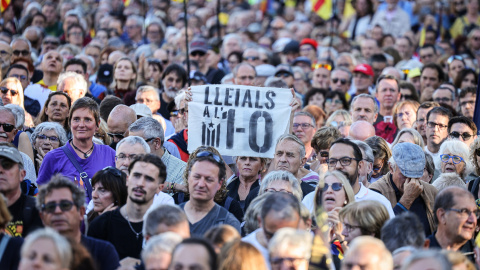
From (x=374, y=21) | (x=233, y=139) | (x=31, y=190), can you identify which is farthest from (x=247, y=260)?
(x=374, y=21)

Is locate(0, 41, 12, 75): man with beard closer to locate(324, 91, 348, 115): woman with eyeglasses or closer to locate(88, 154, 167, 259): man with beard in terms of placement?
locate(324, 91, 348, 115): woman with eyeglasses

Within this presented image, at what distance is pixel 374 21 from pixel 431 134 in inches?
334

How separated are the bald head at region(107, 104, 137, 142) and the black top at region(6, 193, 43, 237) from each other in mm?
2798

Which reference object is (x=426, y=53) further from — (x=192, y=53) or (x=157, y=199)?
(x=157, y=199)

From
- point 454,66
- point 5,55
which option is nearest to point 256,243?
point 5,55

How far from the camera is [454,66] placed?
1552 cm

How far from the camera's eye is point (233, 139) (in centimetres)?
1028

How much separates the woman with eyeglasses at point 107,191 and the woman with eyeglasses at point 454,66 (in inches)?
326

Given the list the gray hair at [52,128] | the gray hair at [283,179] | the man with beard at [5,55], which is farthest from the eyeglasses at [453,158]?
the man with beard at [5,55]

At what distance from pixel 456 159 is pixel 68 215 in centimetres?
459

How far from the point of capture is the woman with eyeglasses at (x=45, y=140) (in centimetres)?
1004

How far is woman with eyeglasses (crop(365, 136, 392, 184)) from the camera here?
10234 mm

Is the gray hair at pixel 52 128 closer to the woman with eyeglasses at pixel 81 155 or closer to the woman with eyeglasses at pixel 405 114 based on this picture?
the woman with eyeglasses at pixel 81 155

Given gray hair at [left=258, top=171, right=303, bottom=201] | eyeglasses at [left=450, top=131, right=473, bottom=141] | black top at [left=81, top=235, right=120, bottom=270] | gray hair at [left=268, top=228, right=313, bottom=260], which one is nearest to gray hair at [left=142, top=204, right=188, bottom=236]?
black top at [left=81, top=235, right=120, bottom=270]
